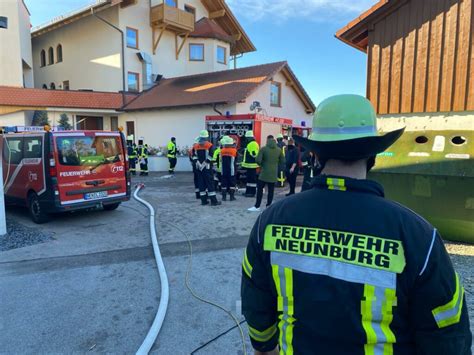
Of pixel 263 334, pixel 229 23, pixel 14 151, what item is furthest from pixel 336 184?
pixel 229 23

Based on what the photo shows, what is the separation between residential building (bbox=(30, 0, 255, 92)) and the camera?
22.6 meters

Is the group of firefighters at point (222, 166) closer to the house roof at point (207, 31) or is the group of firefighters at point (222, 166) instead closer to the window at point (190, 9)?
the house roof at point (207, 31)

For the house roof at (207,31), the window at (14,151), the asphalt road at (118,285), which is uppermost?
the house roof at (207,31)

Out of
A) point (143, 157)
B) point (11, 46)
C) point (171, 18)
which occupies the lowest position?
point (143, 157)

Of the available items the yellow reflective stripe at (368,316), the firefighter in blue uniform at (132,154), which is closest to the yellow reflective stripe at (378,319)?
the yellow reflective stripe at (368,316)

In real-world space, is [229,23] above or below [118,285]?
above

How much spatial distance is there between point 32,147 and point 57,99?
12.9 metres

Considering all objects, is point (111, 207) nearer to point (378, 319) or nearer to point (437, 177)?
point (437, 177)

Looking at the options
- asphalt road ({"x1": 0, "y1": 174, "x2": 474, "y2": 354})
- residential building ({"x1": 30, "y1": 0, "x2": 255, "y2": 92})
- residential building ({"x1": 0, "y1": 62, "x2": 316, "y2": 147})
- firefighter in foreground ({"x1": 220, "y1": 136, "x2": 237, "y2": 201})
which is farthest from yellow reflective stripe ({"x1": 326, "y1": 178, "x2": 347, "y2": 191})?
residential building ({"x1": 30, "y1": 0, "x2": 255, "y2": 92})

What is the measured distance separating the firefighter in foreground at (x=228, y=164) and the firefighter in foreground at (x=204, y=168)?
2.55 ft

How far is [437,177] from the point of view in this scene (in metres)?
5.45

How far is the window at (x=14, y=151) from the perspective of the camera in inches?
298

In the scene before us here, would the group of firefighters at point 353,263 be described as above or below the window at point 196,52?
below

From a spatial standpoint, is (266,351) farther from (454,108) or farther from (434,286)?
(454,108)
